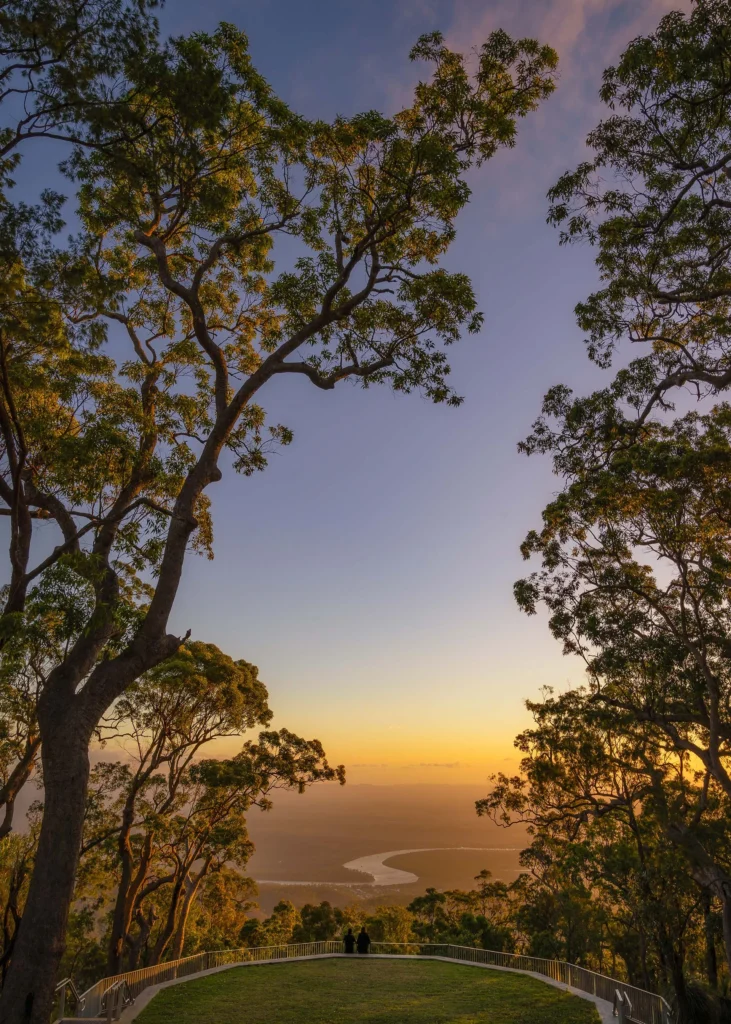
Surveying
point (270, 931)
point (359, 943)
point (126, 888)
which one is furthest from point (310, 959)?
point (270, 931)

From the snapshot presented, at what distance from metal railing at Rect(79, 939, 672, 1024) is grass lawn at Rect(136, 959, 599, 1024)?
527 millimetres

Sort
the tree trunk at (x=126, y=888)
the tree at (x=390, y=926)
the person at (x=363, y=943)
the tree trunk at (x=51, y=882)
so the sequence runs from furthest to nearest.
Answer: the tree at (x=390, y=926)
the person at (x=363, y=943)
the tree trunk at (x=126, y=888)
the tree trunk at (x=51, y=882)

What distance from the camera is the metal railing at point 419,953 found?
10203mm

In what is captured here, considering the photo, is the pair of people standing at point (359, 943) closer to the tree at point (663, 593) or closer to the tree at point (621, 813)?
the tree at point (621, 813)

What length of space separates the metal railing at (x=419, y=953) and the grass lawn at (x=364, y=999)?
1.73ft

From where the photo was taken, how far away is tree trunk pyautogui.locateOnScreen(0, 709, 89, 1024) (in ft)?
20.5

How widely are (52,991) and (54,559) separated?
4.77 metres

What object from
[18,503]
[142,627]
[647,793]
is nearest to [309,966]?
[647,793]

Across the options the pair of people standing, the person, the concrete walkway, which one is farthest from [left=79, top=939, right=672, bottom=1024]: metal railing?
the person

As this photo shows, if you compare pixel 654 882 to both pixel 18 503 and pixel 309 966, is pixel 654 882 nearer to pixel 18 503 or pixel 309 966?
pixel 309 966

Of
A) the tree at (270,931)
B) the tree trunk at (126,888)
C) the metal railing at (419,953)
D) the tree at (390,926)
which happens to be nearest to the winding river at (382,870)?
the tree at (390,926)

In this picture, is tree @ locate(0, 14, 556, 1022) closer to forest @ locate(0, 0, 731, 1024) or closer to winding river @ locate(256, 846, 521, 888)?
forest @ locate(0, 0, 731, 1024)

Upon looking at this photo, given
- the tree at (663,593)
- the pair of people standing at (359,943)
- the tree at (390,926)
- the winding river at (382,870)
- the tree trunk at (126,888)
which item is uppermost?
the tree at (663,593)

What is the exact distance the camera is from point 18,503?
841 centimetres
